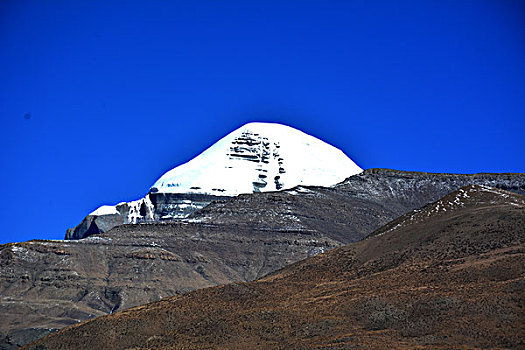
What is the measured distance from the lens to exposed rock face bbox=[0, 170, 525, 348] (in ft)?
506

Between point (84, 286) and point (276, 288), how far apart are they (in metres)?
69.8

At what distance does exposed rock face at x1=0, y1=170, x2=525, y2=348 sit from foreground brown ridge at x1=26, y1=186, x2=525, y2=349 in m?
51.7

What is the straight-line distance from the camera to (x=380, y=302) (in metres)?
81.9

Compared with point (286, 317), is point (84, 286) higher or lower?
higher

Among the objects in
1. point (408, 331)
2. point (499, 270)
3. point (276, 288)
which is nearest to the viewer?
point (408, 331)

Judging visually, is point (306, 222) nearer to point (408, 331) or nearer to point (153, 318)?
point (153, 318)

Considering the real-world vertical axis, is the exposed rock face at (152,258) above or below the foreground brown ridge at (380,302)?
above

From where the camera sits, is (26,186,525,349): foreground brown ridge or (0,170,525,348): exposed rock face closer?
(26,186,525,349): foreground brown ridge

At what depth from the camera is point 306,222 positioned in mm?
193375

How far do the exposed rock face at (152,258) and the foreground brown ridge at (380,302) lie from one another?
51673 mm

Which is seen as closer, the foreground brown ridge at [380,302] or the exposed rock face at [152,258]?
the foreground brown ridge at [380,302]

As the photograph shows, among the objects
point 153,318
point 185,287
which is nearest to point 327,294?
point 153,318

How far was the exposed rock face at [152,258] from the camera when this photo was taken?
506ft

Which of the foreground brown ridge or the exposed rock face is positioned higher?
the exposed rock face
